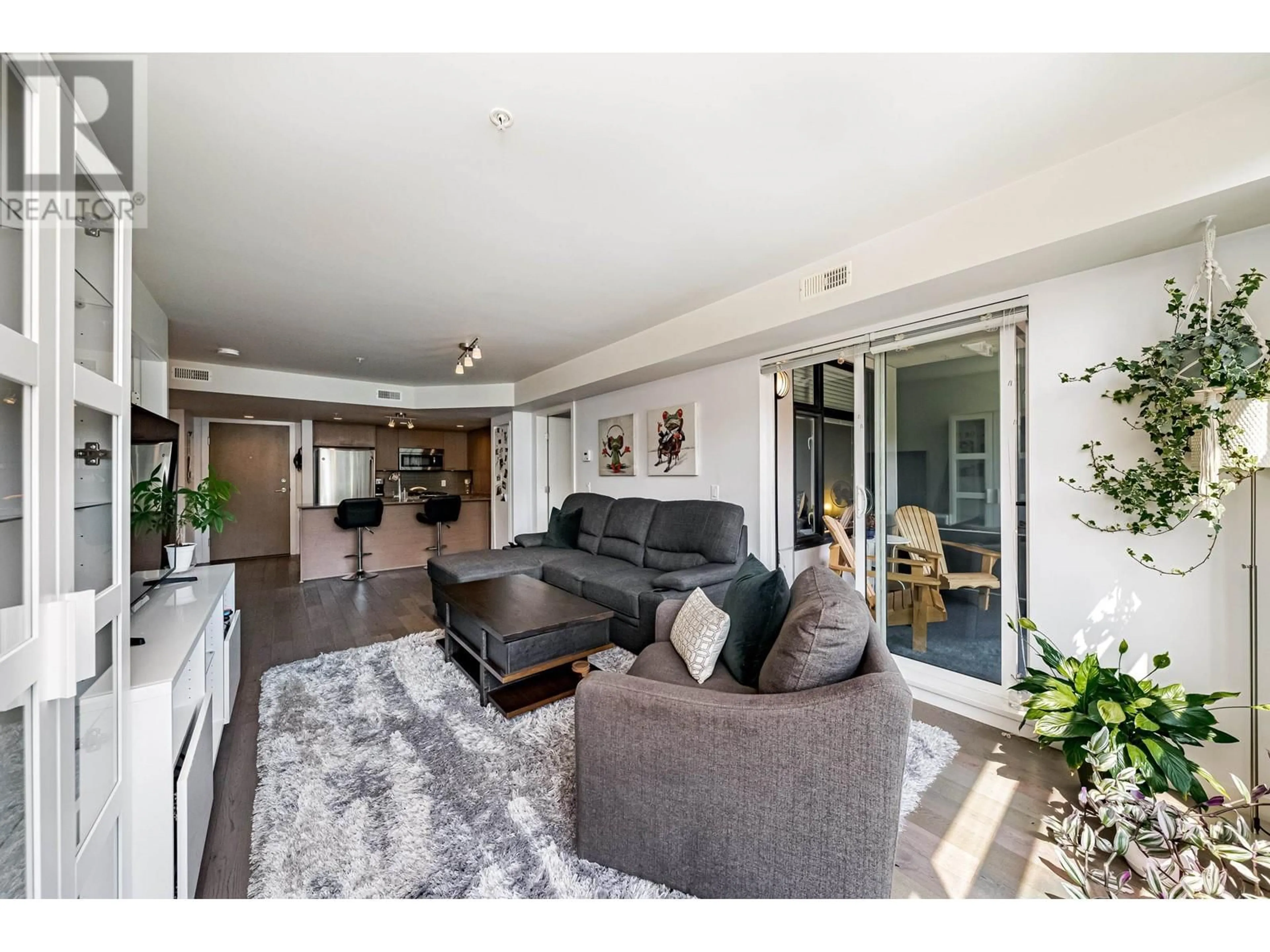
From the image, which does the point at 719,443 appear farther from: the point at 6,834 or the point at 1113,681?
the point at 6,834

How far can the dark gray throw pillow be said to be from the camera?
1.31 meters

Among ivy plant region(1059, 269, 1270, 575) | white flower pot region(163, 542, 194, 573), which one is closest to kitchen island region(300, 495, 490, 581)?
white flower pot region(163, 542, 194, 573)

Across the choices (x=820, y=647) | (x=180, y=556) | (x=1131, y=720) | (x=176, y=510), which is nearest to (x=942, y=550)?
(x=1131, y=720)

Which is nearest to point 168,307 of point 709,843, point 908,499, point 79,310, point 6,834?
point 79,310

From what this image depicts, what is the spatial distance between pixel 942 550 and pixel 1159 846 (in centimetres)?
183

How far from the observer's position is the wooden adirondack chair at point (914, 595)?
2785 mm

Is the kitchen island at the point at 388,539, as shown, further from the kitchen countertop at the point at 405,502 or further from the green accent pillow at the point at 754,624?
the green accent pillow at the point at 754,624

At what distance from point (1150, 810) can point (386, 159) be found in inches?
116

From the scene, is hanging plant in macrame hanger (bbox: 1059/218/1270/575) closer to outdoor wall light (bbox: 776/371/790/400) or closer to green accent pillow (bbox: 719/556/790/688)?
green accent pillow (bbox: 719/556/790/688)

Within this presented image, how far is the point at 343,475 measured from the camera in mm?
7488

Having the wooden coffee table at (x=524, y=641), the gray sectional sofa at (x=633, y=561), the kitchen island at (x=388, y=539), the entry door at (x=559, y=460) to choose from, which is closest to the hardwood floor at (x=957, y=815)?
the wooden coffee table at (x=524, y=641)

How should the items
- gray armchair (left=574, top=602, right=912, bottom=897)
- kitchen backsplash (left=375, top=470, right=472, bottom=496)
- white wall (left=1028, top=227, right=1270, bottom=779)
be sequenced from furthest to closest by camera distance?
1. kitchen backsplash (left=375, top=470, right=472, bottom=496)
2. white wall (left=1028, top=227, right=1270, bottom=779)
3. gray armchair (left=574, top=602, right=912, bottom=897)
